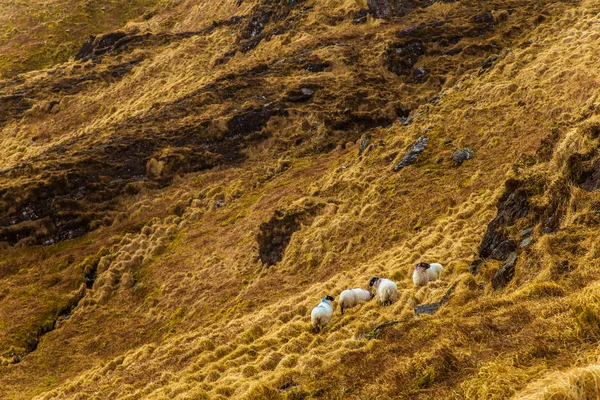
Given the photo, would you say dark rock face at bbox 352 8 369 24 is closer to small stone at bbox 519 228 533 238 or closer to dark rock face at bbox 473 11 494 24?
dark rock face at bbox 473 11 494 24

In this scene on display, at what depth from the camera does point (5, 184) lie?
121 feet

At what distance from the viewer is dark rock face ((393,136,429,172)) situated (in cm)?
2636

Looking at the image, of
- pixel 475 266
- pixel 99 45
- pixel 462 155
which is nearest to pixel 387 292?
pixel 475 266

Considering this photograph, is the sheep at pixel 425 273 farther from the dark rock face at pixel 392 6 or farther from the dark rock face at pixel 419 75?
the dark rock face at pixel 392 6

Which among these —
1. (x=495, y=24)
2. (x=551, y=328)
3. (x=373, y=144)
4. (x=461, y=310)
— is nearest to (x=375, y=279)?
(x=461, y=310)

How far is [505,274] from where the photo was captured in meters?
→ 11.6

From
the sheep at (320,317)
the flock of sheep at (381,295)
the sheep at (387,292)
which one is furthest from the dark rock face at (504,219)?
the sheep at (320,317)

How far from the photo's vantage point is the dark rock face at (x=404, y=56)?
151 ft

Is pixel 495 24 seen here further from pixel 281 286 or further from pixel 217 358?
pixel 217 358

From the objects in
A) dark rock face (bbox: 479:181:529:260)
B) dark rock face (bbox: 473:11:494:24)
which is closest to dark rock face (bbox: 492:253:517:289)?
dark rock face (bbox: 479:181:529:260)

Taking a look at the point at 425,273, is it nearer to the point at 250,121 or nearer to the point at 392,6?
the point at 250,121

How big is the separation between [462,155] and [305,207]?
9.14 m

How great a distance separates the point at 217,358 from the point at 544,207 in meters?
11.4

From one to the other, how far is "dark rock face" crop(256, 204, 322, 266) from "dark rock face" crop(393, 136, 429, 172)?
5186mm
